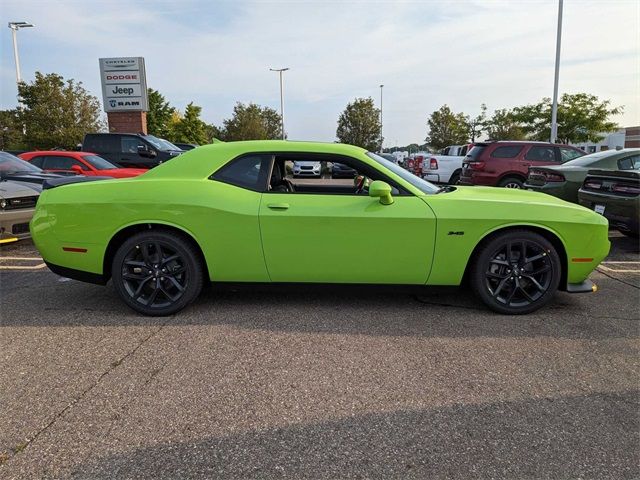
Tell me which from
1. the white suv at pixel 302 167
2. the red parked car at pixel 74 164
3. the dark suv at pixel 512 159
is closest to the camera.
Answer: the white suv at pixel 302 167

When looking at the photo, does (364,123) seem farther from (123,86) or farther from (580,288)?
(580,288)

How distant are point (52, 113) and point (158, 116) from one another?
659 inches

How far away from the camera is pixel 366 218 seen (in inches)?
149

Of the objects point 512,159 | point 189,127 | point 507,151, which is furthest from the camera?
point 189,127

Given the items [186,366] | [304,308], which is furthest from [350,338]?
[186,366]

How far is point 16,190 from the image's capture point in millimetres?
6414

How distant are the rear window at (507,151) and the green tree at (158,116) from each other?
1313 inches

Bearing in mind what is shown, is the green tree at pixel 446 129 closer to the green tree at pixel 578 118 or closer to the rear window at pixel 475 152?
the green tree at pixel 578 118

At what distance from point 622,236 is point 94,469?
8.65m

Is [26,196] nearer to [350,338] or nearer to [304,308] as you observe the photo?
[304,308]

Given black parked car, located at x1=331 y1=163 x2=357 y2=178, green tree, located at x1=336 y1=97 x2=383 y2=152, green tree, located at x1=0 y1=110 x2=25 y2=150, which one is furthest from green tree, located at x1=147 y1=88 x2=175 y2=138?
black parked car, located at x1=331 y1=163 x2=357 y2=178

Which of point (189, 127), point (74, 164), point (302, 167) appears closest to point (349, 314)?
point (302, 167)

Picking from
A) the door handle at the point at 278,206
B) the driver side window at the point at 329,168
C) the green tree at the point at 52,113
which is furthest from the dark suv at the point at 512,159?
the green tree at the point at 52,113

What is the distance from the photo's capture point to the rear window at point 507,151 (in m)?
12.1
